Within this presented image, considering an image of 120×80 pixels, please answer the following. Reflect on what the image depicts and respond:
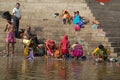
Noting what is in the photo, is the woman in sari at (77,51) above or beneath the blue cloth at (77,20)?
beneath

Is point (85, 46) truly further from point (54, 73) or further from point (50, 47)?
point (54, 73)

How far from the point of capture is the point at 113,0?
27000 millimetres

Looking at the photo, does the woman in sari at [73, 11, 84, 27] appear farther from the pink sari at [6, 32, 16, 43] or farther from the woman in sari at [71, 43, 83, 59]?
the pink sari at [6, 32, 16, 43]

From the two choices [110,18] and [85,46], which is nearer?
[85,46]

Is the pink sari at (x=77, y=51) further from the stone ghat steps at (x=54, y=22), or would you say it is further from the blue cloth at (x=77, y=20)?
the blue cloth at (x=77, y=20)

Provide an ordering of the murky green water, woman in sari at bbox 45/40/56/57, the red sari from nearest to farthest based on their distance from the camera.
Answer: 1. the murky green water
2. the red sari
3. woman in sari at bbox 45/40/56/57

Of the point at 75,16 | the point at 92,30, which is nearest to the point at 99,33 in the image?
the point at 92,30

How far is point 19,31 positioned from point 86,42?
311cm

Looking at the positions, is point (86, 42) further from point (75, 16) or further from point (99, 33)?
point (75, 16)

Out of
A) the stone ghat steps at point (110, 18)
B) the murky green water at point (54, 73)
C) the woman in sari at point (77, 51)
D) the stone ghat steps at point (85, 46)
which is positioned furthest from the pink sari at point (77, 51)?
the murky green water at point (54, 73)

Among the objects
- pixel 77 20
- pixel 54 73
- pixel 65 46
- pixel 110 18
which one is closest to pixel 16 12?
pixel 77 20

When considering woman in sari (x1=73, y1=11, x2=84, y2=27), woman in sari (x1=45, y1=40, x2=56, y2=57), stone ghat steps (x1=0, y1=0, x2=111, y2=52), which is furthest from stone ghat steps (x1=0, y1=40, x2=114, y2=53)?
woman in sari (x1=73, y1=11, x2=84, y2=27)

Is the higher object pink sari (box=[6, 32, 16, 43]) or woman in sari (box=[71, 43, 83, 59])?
pink sari (box=[6, 32, 16, 43])

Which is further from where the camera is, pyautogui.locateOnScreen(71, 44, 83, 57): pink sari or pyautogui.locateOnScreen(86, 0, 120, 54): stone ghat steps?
pyautogui.locateOnScreen(86, 0, 120, 54): stone ghat steps
